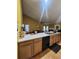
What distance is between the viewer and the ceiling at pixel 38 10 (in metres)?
5.40

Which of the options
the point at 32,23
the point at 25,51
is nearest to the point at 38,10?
the point at 32,23

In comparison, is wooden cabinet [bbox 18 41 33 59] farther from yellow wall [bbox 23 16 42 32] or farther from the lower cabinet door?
yellow wall [bbox 23 16 42 32]

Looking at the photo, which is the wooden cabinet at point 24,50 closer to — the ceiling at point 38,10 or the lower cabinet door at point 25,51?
the lower cabinet door at point 25,51

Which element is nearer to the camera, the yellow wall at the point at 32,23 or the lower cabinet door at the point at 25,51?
the lower cabinet door at the point at 25,51

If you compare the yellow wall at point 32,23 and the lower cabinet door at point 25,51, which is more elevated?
the yellow wall at point 32,23

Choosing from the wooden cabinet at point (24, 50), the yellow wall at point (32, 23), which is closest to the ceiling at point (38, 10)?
the yellow wall at point (32, 23)

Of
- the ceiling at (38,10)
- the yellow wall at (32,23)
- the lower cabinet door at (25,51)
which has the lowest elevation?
the lower cabinet door at (25,51)

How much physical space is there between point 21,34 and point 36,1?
279cm

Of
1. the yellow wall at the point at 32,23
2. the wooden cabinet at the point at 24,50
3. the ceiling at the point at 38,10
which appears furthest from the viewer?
the ceiling at the point at 38,10

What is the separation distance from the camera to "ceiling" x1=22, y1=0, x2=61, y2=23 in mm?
5402

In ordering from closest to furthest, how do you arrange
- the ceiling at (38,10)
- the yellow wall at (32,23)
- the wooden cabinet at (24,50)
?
the wooden cabinet at (24,50)
the yellow wall at (32,23)
the ceiling at (38,10)
